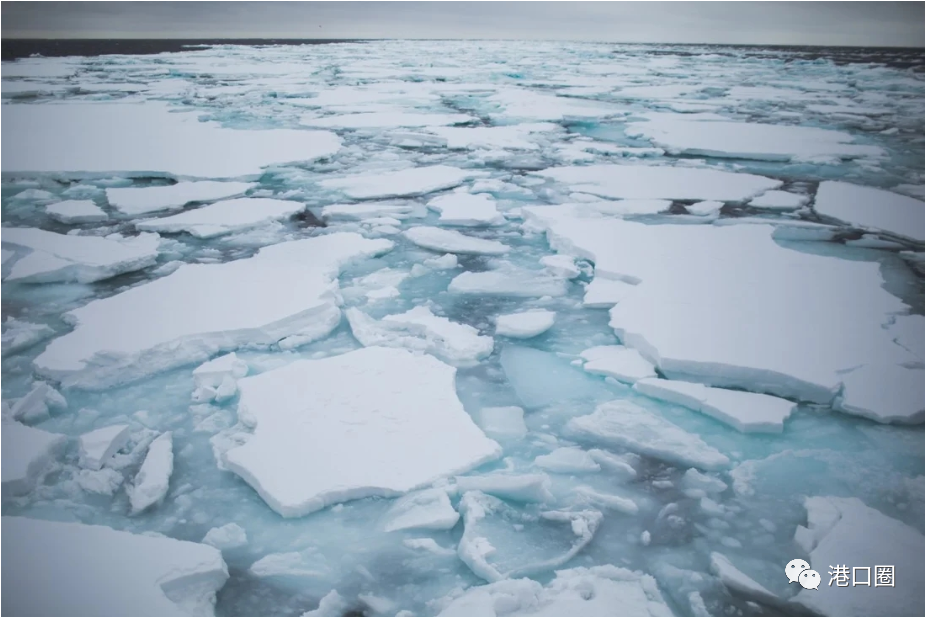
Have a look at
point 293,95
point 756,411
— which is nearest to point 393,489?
point 756,411

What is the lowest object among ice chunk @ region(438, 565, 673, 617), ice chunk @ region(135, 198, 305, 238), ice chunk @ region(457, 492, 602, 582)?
ice chunk @ region(438, 565, 673, 617)

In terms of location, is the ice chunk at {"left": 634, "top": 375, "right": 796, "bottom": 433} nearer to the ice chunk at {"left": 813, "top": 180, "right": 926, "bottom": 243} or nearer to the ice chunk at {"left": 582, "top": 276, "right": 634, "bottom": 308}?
A: the ice chunk at {"left": 582, "top": 276, "right": 634, "bottom": 308}

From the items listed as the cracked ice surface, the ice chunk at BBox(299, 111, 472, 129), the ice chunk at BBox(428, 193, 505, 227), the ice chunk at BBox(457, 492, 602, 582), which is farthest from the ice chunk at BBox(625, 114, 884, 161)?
the ice chunk at BBox(457, 492, 602, 582)

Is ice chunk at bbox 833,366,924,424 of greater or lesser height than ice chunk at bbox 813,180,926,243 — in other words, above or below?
below

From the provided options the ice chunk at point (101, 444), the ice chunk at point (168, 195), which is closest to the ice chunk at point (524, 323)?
the ice chunk at point (101, 444)

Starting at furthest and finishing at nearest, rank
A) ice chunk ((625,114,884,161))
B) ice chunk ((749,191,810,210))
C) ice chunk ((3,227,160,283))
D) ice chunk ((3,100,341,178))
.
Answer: ice chunk ((625,114,884,161)) < ice chunk ((3,100,341,178)) < ice chunk ((749,191,810,210)) < ice chunk ((3,227,160,283))

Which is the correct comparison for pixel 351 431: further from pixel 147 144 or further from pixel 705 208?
pixel 147 144

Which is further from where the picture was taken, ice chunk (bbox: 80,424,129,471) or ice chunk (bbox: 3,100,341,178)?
ice chunk (bbox: 3,100,341,178)

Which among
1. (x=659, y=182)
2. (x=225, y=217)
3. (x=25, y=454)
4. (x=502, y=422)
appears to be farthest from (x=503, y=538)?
(x=659, y=182)

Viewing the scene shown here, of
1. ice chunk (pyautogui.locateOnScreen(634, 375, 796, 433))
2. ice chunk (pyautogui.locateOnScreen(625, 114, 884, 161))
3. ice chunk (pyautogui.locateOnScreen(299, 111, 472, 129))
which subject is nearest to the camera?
ice chunk (pyautogui.locateOnScreen(634, 375, 796, 433))
